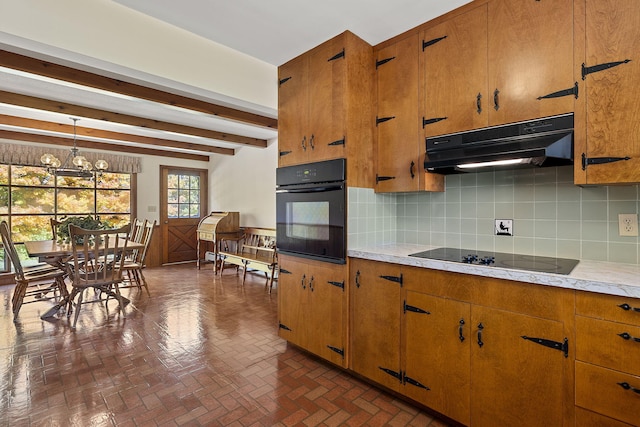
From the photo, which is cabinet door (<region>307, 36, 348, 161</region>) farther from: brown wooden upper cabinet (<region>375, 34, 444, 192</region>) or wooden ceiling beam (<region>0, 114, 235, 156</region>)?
wooden ceiling beam (<region>0, 114, 235, 156</region>)

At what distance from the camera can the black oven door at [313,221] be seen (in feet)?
7.21

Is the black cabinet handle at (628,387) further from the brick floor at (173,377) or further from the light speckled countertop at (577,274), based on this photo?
the brick floor at (173,377)

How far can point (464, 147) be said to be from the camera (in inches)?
72.8

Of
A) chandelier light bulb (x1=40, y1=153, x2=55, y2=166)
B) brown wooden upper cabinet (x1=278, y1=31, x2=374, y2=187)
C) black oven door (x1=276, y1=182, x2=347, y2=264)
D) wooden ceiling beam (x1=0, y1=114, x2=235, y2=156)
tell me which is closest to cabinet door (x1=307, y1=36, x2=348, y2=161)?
brown wooden upper cabinet (x1=278, y1=31, x2=374, y2=187)

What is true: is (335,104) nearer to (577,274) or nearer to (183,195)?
(577,274)

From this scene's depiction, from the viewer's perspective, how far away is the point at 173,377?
7.31ft

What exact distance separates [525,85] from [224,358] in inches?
109

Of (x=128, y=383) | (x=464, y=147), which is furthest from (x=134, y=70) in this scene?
(x=464, y=147)

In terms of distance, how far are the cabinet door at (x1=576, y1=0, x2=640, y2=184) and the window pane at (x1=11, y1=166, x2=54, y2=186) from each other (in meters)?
6.95

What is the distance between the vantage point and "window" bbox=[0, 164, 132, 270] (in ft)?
17.1

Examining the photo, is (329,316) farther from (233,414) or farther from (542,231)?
(542,231)

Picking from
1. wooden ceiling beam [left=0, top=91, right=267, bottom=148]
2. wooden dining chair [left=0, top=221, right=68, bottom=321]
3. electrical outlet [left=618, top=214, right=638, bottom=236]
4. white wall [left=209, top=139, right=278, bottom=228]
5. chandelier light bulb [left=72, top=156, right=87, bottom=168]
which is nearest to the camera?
electrical outlet [left=618, top=214, right=638, bottom=236]

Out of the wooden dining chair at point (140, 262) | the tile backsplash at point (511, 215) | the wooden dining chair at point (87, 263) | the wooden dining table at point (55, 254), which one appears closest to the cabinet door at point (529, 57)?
the tile backsplash at point (511, 215)

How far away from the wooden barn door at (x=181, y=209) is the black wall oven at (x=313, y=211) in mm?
5135
